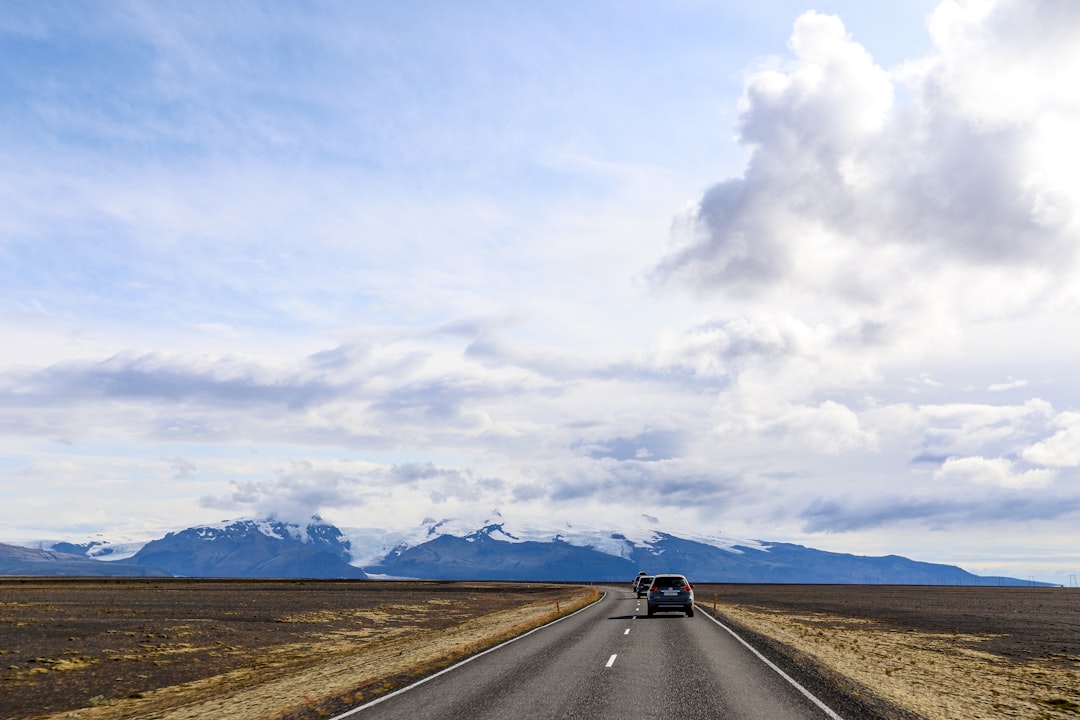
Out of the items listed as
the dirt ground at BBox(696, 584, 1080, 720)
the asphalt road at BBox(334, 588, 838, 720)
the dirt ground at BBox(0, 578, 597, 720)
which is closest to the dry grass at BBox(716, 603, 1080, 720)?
the dirt ground at BBox(696, 584, 1080, 720)

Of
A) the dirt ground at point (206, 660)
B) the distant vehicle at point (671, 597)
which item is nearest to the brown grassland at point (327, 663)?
the dirt ground at point (206, 660)

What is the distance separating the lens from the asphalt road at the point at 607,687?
1330 cm

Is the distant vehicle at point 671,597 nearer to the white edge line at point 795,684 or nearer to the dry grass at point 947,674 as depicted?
the dry grass at point 947,674

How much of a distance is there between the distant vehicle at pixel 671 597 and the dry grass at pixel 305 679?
8.23 metres

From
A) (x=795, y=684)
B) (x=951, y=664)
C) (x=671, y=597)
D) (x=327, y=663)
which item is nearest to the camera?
(x=795, y=684)

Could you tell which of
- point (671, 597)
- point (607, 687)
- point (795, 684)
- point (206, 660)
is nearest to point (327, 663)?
point (206, 660)

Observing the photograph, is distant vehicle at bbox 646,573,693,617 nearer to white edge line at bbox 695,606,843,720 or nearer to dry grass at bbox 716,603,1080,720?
dry grass at bbox 716,603,1080,720

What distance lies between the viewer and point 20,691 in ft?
64.0

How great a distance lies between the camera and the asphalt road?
13305mm

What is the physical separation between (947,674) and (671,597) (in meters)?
17.0

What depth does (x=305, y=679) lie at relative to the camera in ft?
65.5

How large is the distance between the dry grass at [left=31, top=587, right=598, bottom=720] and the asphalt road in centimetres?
127

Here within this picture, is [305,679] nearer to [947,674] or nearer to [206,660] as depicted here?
[206,660]

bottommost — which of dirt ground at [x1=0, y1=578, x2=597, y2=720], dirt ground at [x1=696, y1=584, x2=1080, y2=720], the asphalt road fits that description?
dirt ground at [x1=0, y1=578, x2=597, y2=720]
